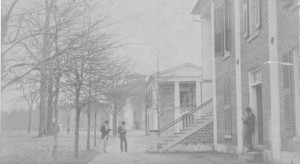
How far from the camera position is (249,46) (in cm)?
1338

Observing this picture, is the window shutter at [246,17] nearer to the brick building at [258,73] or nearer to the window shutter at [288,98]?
the brick building at [258,73]

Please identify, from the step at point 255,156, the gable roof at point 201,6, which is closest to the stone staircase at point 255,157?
the step at point 255,156

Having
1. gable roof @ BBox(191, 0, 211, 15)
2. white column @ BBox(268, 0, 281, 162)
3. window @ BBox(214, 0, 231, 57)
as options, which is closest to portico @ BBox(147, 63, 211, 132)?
window @ BBox(214, 0, 231, 57)

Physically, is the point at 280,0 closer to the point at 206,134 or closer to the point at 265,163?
the point at 265,163

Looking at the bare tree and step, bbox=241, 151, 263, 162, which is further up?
the bare tree

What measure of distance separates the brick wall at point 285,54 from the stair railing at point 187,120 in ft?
22.2

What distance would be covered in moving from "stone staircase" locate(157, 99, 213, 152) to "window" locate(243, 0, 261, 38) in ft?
16.4

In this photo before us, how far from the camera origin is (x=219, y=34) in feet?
53.5

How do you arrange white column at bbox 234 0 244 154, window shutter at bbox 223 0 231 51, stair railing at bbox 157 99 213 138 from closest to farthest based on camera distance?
1. white column at bbox 234 0 244 154
2. window shutter at bbox 223 0 231 51
3. stair railing at bbox 157 99 213 138

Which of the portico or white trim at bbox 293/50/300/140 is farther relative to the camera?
the portico

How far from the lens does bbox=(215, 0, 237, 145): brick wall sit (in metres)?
15.2

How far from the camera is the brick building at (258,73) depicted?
411 inches

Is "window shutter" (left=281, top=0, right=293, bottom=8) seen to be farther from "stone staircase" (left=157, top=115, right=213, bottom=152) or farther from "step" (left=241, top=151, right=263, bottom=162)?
"stone staircase" (left=157, top=115, right=213, bottom=152)

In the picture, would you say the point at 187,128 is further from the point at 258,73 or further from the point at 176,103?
the point at 258,73
